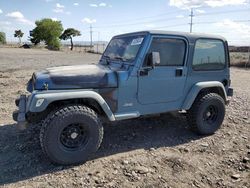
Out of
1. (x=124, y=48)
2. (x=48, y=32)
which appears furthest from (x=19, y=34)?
(x=124, y=48)

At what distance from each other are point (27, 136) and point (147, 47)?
8.86 ft

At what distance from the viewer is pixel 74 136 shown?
452cm

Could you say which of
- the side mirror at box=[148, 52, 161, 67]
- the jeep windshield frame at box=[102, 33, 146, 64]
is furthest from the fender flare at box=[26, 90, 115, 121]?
the side mirror at box=[148, 52, 161, 67]

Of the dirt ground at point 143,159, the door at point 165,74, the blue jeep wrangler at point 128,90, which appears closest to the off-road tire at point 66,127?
the blue jeep wrangler at point 128,90

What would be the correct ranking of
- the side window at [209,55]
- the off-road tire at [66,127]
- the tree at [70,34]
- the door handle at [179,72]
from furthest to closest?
the tree at [70,34] → the side window at [209,55] → the door handle at [179,72] → the off-road tire at [66,127]

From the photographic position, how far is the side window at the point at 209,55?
18.4 ft

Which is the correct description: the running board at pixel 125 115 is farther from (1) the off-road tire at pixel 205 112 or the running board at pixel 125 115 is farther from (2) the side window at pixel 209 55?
(2) the side window at pixel 209 55

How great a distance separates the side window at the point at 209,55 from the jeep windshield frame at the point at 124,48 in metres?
1.17

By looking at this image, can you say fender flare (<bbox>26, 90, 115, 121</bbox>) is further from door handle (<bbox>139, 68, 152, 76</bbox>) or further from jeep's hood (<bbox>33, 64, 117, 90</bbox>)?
door handle (<bbox>139, 68, 152, 76</bbox>)

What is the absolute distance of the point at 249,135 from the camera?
605 centimetres

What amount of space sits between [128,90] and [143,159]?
1.12 m

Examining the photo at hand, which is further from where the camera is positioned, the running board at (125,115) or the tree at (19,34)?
the tree at (19,34)

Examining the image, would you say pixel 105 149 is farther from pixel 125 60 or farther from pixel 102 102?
pixel 125 60

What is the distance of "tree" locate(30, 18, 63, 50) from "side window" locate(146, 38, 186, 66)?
66735 millimetres
